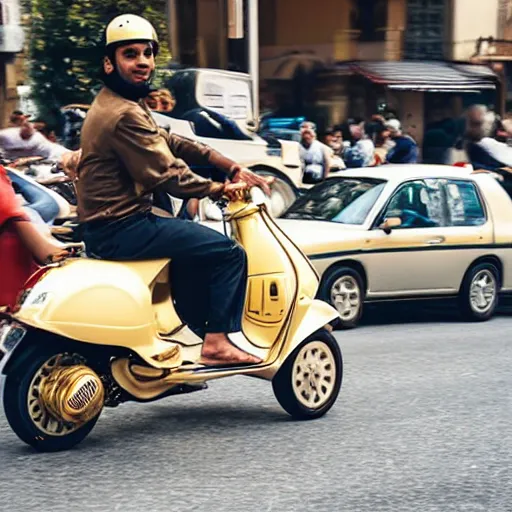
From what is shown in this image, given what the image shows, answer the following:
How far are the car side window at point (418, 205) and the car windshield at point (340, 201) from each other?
0.65ft

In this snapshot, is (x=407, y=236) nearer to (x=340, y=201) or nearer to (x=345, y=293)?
(x=340, y=201)

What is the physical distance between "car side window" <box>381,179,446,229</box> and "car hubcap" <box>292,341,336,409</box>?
514cm

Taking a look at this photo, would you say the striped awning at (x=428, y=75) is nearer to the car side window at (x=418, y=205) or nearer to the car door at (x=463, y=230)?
the car door at (x=463, y=230)

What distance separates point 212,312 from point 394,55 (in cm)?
2023

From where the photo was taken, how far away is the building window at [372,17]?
86.2ft

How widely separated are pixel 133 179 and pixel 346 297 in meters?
5.57

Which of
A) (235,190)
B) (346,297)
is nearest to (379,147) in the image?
(346,297)

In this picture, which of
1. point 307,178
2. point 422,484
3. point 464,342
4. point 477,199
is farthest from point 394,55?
point 422,484

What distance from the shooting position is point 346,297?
462 inches

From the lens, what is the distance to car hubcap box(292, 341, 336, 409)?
7023 millimetres

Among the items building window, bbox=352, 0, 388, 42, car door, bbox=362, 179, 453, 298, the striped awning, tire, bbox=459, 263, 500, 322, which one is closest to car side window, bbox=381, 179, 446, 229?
car door, bbox=362, 179, 453, 298

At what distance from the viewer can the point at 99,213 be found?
6.40 metres

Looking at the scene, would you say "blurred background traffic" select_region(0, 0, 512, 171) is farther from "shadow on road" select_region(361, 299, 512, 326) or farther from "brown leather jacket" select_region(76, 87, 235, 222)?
"brown leather jacket" select_region(76, 87, 235, 222)

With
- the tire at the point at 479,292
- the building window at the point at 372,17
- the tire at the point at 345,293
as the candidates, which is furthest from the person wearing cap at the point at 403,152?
the building window at the point at 372,17
